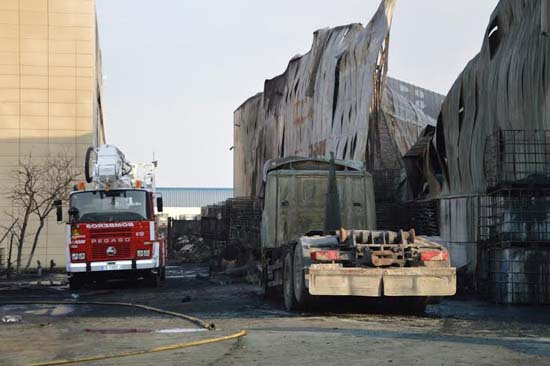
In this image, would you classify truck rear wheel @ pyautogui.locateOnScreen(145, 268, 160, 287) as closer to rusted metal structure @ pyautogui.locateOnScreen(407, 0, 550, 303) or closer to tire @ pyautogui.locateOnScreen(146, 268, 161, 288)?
tire @ pyautogui.locateOnScreen(146, 268, 161, 288)

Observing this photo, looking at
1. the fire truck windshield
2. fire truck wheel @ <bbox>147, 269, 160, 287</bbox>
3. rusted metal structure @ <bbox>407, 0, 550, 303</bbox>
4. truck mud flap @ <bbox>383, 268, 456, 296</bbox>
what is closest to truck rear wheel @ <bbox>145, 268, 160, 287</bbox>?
fire truck wheel @ <bbox>147, 269, 160, 287</bbox>

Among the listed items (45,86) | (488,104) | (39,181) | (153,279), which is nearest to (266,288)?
(153,279)

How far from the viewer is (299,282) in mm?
15547

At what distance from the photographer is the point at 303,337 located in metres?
11.7

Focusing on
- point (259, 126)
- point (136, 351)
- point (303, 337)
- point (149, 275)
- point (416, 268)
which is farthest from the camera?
point (259, 126)

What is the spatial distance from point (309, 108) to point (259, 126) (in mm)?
12901

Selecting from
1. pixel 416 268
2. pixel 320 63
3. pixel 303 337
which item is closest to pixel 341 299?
pixel 416 268

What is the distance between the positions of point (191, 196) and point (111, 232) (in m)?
139

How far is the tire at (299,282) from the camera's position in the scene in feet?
50.1

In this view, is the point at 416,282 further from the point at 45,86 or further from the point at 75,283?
the point at 45,86

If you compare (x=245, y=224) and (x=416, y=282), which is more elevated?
(x=245, y=224)

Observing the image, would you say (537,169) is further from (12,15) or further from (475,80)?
(12,15)

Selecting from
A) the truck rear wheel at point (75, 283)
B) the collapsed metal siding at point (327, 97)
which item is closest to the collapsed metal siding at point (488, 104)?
the collapsed metal siding at point (327, 97)

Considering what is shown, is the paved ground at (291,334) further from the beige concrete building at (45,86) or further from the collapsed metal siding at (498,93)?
the beige concrete building at (45,86)
